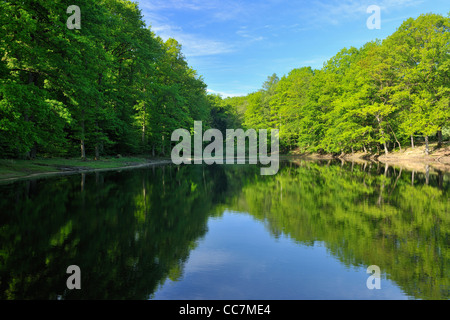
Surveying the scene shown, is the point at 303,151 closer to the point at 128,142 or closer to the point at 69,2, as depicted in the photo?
the point at 128,142

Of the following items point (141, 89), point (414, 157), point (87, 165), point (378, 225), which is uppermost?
point (141, 89)

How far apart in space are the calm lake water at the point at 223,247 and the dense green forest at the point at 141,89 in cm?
1093

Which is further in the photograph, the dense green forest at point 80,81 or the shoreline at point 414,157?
the shoreline at point 414,157

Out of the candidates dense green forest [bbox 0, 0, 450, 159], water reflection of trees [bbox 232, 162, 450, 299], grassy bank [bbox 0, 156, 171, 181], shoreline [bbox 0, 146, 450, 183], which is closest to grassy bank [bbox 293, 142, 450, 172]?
shoreline [bbox 0, 146, 450, 183]

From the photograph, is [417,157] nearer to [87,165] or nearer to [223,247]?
[87,165]

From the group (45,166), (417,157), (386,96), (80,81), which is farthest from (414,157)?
(45,166)

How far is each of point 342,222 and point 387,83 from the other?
43873 millimetres

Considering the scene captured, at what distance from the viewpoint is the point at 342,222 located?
874cm

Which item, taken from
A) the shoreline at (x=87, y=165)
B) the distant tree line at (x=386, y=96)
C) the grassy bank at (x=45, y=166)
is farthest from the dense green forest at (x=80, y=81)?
the distant tree line at (x=386, y=96)

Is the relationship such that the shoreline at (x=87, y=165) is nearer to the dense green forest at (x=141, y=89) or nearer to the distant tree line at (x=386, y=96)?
the dense green forest at (x=141, y=89)

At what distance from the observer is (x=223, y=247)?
6969 millimetres

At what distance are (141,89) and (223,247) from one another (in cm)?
4204

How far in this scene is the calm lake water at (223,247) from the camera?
4.65 m

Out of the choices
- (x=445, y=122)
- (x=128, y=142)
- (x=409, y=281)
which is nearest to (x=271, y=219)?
(x=409, y=281)
